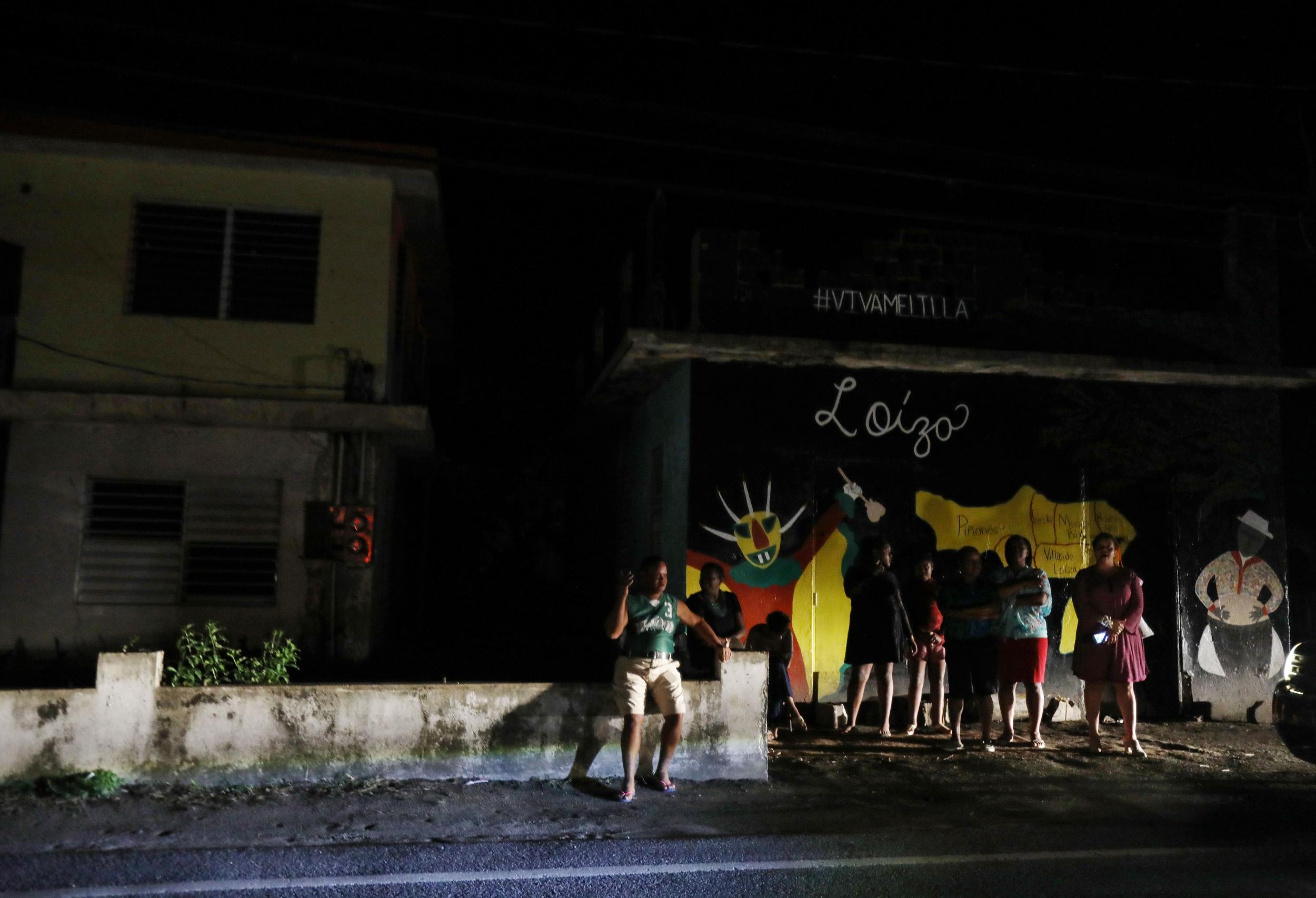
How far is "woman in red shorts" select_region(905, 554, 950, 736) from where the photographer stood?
8.93 meters

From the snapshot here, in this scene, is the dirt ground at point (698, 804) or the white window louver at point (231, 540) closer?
the dirt ground at point (698, 804)

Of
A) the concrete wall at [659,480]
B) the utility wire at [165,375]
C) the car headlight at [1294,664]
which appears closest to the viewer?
the car headlight at [1294,664]

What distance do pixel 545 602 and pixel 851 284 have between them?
11.5 m

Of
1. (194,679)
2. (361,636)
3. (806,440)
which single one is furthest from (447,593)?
(194,679)

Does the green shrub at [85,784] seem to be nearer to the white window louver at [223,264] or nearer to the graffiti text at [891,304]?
the white window louver at [223,264]

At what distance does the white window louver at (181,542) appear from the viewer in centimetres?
1103

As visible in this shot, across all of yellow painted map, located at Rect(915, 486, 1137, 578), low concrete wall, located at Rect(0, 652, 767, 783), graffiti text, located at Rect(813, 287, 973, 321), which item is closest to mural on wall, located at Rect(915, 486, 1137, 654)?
yellow painted map, located at Rect(915, 486, 1137, 578)

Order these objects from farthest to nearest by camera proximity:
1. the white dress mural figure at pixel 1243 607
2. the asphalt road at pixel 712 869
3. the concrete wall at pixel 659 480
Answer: the white dress mural figure at pixel 1243 607, the concrete wall at pixel 659 480, the asphalt road at pixel 712 869

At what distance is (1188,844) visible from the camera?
18.7 ft

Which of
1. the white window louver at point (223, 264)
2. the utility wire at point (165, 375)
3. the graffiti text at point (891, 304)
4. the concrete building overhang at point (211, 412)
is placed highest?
the white window louver at point (223, 264)

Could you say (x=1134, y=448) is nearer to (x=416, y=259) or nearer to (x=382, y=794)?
(x=382, y=794)

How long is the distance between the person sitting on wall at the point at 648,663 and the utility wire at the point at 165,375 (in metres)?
6.05

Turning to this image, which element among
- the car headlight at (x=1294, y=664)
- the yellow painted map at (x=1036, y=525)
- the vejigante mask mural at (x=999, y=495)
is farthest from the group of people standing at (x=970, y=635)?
the car headlight at (x=1294, y=664)

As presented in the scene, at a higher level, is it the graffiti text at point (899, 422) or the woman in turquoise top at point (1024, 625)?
the graffiti text at point (899, 422)
